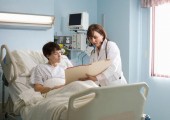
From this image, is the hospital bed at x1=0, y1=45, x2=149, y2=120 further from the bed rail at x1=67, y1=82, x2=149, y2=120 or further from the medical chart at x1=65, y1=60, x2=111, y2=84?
the medical chart at x1=65, y1=60, x2=111, y2=84

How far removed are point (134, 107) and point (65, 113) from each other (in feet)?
1.80

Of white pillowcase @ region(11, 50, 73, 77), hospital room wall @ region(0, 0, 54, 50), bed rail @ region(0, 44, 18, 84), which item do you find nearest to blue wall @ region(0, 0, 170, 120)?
hospital room wall @ region(0, 0, 54, 50)

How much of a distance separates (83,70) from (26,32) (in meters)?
1.53

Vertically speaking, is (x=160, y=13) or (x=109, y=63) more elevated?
(x=160, y=13)

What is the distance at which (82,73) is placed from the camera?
7.91ft

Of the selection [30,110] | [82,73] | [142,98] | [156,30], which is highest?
[156,30]

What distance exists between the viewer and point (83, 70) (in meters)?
2.38

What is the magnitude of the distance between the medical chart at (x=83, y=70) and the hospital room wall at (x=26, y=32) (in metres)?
1.41

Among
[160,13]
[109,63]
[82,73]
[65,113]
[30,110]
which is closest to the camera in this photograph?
[65,113]

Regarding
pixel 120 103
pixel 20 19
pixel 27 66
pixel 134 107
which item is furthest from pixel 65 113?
pixel 20 19

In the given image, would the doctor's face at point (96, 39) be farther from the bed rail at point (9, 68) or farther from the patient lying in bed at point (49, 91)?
the bed rail at point (9, 68)

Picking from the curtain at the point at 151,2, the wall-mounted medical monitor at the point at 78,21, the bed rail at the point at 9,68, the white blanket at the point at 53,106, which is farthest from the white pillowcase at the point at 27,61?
the curtain at the point at 151,2

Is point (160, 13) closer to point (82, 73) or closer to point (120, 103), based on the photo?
point (82, 73)

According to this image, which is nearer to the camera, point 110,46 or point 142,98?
point 142,98
